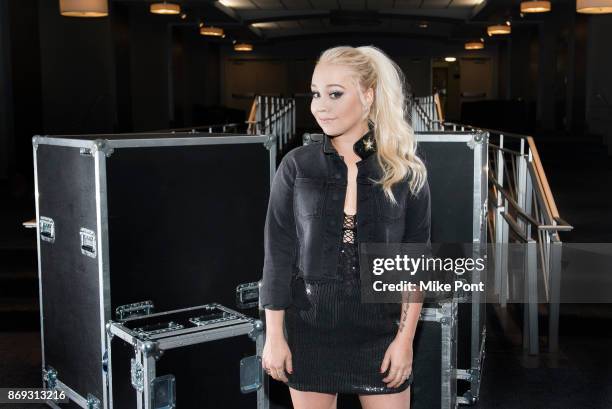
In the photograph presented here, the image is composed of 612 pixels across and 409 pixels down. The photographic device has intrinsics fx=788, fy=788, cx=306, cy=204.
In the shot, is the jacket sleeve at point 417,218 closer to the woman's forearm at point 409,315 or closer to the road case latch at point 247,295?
the woman's forearm at point 409,315

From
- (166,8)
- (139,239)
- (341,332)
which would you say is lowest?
(341,332)

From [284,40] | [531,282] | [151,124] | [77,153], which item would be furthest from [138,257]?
[284,40]

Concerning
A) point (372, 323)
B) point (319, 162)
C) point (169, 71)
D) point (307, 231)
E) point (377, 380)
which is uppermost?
point (169, 71)

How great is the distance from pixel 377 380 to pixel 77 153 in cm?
146

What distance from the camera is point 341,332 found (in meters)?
1.77

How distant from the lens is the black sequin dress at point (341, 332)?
1757 mm

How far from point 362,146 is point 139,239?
44.5 inches

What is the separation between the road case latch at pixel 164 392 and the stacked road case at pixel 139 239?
10 centimetres

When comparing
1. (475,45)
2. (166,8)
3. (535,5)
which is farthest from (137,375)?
(475,45)

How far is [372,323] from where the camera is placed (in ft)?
5.82

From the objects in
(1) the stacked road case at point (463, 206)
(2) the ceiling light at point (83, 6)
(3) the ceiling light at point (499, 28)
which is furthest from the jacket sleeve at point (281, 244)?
(3) the ceiling light at point (499, 28)

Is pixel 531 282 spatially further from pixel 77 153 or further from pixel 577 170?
pixel 577 170

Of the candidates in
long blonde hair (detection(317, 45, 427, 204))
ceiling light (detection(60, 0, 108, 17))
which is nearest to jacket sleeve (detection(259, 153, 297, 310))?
long blonde hair (detection(317, 45, 427, 204))

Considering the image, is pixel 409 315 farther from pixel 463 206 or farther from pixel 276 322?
pixel 463 206
